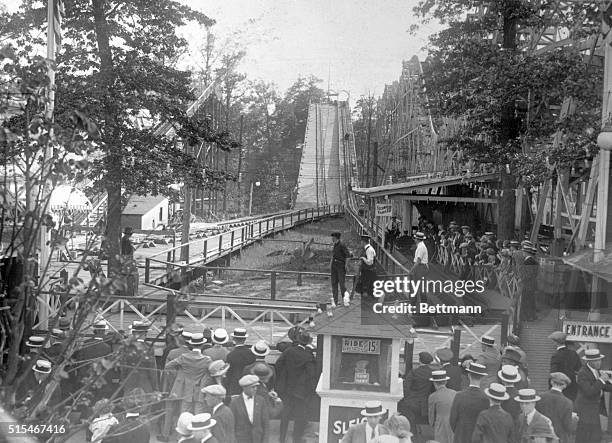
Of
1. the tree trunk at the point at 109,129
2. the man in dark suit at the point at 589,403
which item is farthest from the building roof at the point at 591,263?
the tree trunk at the point at 109,129

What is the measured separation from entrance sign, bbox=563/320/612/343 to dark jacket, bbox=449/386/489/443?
4.96 feet

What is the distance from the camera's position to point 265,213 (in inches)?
360

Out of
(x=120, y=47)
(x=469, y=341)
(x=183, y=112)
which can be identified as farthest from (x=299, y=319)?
(x=120, y=47)

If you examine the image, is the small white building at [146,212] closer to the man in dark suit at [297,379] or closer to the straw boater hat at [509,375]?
the man in dark suit at [297,379]

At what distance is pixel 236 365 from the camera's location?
18.7ft

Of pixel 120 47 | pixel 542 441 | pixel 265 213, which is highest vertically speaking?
pixel 120 47

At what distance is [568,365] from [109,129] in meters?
4.39

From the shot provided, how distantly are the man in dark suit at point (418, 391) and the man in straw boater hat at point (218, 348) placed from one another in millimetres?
1366

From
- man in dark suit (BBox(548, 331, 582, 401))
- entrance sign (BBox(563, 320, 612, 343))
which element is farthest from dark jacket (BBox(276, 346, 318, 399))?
entrance sign (BBox(563, 320, 612, 343))

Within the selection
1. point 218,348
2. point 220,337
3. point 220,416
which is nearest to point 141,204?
point 220,337

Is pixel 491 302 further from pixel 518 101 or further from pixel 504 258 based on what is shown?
pixel 518 101

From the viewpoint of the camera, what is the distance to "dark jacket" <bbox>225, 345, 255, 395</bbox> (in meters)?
5.68

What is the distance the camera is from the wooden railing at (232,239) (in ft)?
27.3

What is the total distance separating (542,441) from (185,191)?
447 centimetres
